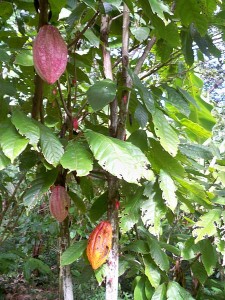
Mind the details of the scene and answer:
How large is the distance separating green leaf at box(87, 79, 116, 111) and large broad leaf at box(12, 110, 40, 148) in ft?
0.45

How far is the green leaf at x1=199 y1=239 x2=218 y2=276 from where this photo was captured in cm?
125

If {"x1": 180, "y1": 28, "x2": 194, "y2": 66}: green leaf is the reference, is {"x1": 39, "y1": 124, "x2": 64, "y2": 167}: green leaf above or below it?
below

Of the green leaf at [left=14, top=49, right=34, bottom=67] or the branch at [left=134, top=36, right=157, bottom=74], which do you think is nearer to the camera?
the green leaf at [left=14, top=49, right=34, bottom=67]

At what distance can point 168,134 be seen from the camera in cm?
83

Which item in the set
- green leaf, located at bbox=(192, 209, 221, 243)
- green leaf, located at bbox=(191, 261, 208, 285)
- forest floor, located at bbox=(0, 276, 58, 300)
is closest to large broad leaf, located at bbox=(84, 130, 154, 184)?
green leaf, located at bbox=(192, 209, 221, 243)

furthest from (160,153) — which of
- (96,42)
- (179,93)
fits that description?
(96,42)

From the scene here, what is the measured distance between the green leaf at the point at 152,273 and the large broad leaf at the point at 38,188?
43 centimetres

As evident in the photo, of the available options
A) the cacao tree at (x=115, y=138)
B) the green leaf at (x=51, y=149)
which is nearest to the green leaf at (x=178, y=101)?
the cacao tree at (x=115, y=138)

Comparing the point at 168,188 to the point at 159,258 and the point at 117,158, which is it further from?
the point at 159,258

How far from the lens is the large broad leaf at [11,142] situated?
68 cm

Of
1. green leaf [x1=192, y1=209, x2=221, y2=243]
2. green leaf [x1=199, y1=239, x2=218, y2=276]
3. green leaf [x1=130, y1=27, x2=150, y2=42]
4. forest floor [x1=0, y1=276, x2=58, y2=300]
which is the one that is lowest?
forest floor [x1=0, y1=276, x2=58, y2=300]

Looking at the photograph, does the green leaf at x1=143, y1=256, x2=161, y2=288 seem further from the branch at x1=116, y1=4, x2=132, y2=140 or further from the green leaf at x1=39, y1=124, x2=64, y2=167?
the green leaf at x1=39, y1=124, x2=64, y2=167

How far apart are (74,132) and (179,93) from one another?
292 millimetres

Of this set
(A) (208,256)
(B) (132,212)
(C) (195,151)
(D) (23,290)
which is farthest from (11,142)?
(D) (23,290)
